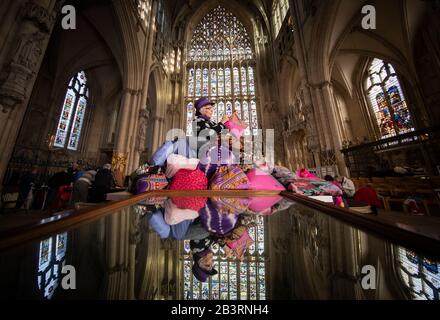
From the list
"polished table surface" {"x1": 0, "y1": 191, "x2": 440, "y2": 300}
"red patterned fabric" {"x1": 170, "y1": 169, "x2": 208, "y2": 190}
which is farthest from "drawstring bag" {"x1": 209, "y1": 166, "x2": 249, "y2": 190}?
"polished table surface" {"x1": 0, "y1": 191, "x2": 440, "y2": 300}

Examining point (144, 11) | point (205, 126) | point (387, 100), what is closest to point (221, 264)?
point (205, 126)

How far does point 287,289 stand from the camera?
329mm

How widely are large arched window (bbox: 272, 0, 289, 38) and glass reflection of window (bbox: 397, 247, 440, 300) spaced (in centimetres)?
1314

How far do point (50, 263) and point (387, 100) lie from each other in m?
13.8

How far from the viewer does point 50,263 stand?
1.16 ft

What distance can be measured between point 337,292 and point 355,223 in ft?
1.03

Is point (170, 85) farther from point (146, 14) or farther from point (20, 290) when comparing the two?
point (20, 290)

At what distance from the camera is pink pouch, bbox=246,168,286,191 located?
73.5 inches

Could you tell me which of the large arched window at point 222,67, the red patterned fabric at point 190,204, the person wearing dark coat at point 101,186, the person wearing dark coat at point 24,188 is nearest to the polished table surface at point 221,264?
the red patterned fabric at point 190,204

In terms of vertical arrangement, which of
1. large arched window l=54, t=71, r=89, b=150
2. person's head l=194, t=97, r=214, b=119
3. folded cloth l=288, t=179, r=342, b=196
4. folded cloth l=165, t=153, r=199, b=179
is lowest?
folded cloth l=288, t=179, r=342, b=196

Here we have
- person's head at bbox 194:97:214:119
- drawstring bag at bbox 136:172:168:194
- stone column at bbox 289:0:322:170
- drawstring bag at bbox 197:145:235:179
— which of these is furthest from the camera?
stone column at bbox 289:0:322:170

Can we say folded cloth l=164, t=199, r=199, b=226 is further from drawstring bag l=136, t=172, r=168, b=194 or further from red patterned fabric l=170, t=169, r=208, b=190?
drawstring bag l=136, t=172, r=168, b=194

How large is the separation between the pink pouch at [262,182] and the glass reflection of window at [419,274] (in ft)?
4.86

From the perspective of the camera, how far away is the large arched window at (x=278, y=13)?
9945 mm
